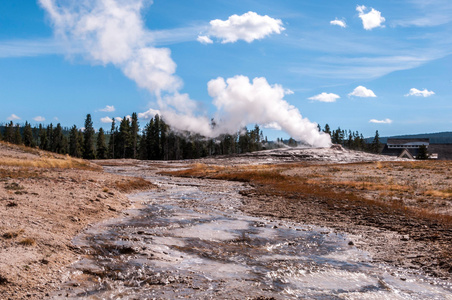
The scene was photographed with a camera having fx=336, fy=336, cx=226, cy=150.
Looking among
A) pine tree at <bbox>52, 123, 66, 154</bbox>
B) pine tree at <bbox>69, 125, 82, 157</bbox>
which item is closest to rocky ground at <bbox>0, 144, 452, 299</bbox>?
pine tree at <bbox>69, 125, 82, 157</bbox>

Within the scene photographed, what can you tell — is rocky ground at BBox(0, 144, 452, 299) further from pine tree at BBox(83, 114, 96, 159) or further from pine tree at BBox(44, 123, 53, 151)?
pine tree at BBox(44, 123, 53, 151)

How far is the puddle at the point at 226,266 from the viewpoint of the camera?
7906mm

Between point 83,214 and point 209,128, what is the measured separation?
406 ft

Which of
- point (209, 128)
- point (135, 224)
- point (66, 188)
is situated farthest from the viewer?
point (209, 128)

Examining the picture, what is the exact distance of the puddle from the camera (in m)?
7.91

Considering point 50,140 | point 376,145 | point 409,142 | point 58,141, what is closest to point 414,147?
point 409,142

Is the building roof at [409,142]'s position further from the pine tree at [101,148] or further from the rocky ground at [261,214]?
the rocky ground at [261,214]

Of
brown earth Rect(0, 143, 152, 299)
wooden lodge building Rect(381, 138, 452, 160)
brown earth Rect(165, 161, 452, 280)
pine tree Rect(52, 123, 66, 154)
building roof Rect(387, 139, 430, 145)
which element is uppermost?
pine tree Rect(52, 123, 66, 154)

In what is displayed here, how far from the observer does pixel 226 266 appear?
9664mm

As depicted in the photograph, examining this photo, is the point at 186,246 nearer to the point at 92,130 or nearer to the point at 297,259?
the point at 297,259

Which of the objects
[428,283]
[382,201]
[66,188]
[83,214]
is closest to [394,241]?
[428,283]

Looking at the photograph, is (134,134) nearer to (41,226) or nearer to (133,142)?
(133,142)

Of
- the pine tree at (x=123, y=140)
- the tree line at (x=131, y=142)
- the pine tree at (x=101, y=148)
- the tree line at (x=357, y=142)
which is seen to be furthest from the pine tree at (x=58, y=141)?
the tree line at (x=357, y=142)

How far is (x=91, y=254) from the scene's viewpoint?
10078 mm
